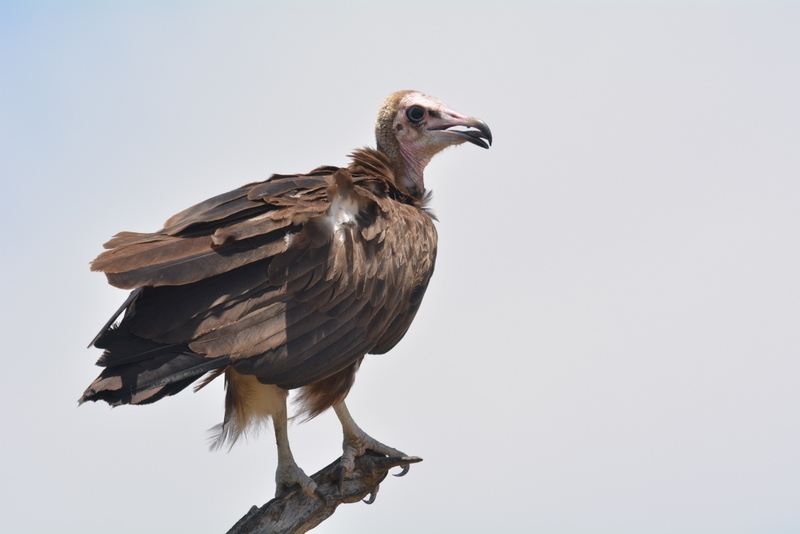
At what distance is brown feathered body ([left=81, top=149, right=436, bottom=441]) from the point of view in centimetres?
551

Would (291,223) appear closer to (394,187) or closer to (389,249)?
(389,249)

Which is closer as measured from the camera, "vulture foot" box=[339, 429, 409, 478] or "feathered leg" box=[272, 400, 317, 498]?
"feathered leg" box=[272, 400, 317, 498]

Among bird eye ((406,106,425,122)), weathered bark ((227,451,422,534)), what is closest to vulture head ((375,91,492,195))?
bird eye ((406,106,425,122))

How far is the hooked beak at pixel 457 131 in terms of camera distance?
7.51 meters

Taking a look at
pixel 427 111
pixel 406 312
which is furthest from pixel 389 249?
pixel 427 111

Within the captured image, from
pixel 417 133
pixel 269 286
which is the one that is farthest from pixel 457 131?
pixel 269 286

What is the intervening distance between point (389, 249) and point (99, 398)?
2.11 m

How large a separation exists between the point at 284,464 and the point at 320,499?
33cm

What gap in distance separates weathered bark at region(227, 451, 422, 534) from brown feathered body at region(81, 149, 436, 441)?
0.53 metres

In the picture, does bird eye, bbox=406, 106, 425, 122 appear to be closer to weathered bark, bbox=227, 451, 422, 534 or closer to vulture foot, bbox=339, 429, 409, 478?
vulture foot, bbox=339, 429, 409, 478

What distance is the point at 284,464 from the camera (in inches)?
263

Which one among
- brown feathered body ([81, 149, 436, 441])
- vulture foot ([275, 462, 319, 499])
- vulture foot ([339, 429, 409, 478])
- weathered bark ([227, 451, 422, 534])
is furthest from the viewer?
vulture foot ([339, 429, 409, 478])

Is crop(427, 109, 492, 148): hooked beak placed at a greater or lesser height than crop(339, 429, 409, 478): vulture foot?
greater

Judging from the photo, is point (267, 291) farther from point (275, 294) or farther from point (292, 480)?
point (292, 480)
